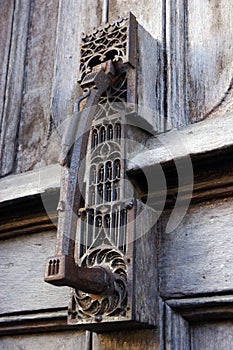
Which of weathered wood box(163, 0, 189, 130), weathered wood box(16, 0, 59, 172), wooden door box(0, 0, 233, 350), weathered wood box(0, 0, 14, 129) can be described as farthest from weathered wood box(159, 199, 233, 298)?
weathered wood box(0, 0, 14, 129)

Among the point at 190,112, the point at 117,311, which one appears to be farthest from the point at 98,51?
the point at 117,311

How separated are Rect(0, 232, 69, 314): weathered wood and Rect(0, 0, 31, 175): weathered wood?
14cm

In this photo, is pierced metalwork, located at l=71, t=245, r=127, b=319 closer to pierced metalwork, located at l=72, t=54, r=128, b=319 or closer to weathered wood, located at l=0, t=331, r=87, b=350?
pierced metalwork, located at l=72, t=54, r=128, b=319

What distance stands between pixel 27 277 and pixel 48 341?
0.11m

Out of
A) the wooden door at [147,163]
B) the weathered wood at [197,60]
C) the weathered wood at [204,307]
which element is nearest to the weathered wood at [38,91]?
the wooden door at [147,163]

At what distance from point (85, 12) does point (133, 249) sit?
492 mm

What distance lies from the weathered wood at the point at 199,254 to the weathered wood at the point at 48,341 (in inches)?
6.4

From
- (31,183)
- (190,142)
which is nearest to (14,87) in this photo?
(31,183)

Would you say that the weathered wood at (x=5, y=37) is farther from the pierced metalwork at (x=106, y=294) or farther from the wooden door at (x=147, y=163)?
the pierced metalwork at (x=106, y=294)

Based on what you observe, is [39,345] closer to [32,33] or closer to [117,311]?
[117,311]

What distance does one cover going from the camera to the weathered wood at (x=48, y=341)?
83cm

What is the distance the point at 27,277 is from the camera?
36.2 inches

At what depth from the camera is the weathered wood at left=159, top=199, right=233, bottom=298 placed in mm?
719

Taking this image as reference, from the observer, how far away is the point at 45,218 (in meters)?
0.92
